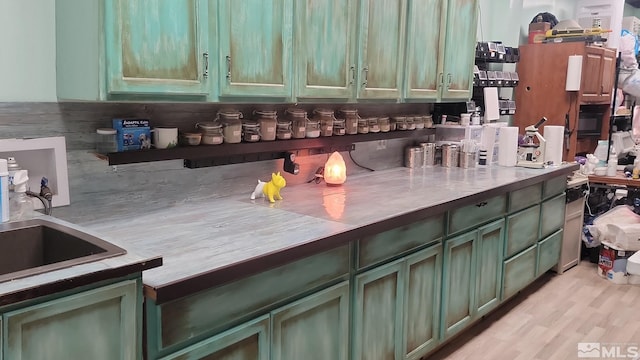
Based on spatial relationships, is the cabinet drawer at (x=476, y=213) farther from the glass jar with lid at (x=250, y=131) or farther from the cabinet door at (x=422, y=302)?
the glass jar with lid at (x=250, y=131)

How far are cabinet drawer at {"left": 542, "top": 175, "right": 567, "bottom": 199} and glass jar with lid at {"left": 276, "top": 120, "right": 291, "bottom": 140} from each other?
2151 mm

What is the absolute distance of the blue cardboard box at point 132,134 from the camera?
6.77 ft

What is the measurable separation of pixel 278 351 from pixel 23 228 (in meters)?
0.93

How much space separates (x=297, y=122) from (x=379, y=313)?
1.07 meters

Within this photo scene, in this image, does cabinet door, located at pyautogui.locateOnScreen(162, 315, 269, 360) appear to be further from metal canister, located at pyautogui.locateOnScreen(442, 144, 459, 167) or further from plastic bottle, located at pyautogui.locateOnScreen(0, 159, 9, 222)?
metal canister, located at pyautogui.locateOnScreen(442, 144, 459, 167)

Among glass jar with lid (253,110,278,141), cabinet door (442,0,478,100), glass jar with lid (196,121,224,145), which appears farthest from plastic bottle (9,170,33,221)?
cabinet door (442,0,478,100)

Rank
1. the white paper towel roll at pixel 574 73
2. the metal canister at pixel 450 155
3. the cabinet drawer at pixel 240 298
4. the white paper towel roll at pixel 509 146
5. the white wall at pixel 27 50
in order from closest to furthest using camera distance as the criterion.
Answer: the cabinet drawer at pixel 240 298 → the white wall at pixel 27 50 → the metal canister at pixel 450 155 → the white paper towel roll at pixel 509 146 → the white paper towel roll at pixel 574 73

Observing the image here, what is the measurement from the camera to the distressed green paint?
3.14 metres

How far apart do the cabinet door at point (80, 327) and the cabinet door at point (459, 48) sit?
2646 mm

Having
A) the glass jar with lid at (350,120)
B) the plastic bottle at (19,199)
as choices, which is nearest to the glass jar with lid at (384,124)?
the glass jar with lid at (350,120)

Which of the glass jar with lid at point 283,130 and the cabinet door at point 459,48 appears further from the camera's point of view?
the cabinet door at point 459,48

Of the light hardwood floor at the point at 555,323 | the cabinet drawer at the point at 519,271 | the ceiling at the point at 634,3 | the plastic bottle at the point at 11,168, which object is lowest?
the light hardwood floor at the point at 555,323

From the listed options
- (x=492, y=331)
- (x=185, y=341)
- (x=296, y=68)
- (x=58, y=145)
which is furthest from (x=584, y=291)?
(x=58, y=145)

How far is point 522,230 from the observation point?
3609mm
